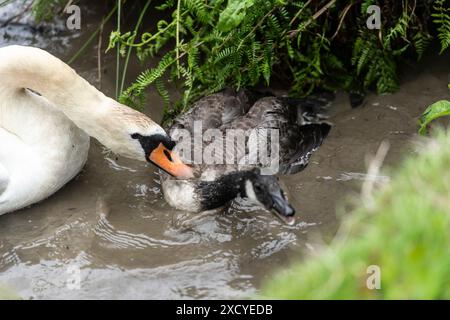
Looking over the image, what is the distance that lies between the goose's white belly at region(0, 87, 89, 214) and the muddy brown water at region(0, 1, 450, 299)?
0.64 ft

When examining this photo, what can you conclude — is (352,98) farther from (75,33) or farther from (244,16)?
(75,33)

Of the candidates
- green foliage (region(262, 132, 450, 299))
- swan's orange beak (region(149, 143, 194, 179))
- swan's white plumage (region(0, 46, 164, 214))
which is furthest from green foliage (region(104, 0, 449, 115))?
green foliage (region(262, 132, 450, 299))

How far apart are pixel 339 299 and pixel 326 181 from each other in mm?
2730

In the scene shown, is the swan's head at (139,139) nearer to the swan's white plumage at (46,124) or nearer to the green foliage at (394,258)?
the swan's white plumage at (46,124)

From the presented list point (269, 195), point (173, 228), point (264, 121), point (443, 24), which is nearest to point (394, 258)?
point (269, 195)

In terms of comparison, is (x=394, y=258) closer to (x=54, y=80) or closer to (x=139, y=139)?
(x=139, y=139)

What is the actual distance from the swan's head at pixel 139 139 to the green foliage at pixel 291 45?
0.66 metres

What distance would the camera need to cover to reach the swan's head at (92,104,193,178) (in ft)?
18.2

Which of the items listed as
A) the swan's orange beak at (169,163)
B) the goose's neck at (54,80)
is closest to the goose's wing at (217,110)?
the swan's orange beak at (169,163)

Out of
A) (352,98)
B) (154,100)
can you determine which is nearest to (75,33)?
(154,100)

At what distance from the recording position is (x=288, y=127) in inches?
246

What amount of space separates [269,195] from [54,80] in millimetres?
1831

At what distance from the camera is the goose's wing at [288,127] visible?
20.0 ft

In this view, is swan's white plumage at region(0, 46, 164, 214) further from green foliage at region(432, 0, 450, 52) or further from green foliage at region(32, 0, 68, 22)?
green foliage at region(432, 0, 450, 52)
